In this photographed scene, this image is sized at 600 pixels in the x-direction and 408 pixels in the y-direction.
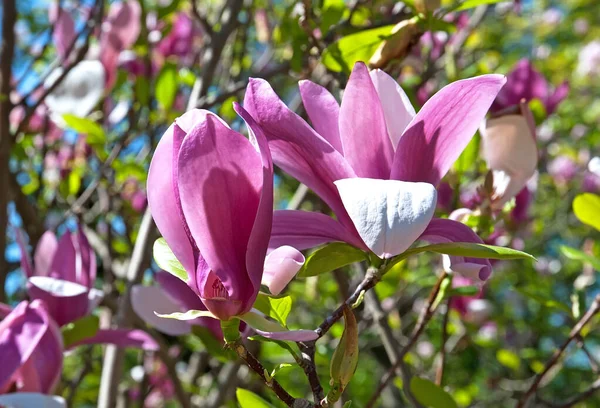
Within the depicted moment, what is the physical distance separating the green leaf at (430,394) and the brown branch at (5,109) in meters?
0.73

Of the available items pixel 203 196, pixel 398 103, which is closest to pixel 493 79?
pixel 398 103

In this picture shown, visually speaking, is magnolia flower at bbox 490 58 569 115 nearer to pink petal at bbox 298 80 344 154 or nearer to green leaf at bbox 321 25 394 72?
green leaf at bbox 321 25 394 72

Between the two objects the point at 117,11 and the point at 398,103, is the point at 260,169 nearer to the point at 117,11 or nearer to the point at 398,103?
the point at 398,103

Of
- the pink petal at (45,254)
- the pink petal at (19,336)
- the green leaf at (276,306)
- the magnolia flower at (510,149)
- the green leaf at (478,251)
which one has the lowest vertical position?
the pink petal at (45,254)

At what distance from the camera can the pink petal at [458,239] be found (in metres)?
0.47

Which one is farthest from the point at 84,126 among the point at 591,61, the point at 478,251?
the point at 591,61

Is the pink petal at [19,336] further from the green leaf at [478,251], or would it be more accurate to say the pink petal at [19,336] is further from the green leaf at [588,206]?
the green leaf at [588,206]

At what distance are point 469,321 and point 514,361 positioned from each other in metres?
0.40

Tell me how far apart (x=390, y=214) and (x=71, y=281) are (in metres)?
0.49

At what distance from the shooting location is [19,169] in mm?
1617

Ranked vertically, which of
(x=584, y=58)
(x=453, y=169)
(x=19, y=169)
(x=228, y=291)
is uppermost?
(x=228, y=291)

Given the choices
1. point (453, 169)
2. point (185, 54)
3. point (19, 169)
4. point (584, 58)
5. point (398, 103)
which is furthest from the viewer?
point (584, 58)

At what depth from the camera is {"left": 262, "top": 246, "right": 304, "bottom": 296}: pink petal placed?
48 cm

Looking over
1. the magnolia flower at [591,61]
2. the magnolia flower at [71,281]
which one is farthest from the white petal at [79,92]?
the magnolia flower at [591,61]
